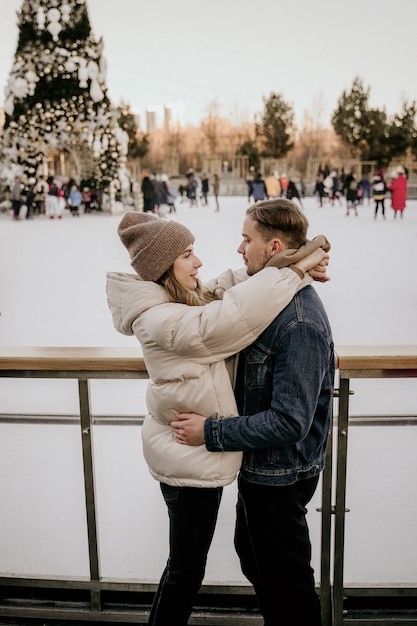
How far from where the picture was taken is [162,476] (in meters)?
1.34

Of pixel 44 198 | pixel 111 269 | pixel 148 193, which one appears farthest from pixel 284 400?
pixel 44 198

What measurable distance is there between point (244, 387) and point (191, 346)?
0.57ft

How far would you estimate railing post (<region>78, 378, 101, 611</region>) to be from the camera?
5.32ft

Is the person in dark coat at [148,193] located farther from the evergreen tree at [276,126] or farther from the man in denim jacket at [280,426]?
the evergreen tree at [276,126]

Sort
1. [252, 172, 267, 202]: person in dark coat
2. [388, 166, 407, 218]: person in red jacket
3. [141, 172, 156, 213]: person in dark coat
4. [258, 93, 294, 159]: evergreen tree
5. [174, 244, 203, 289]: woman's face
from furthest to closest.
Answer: [258, 93, 294, 159]: evergreen tree → [252, 172, 267, 202]: person in dark coat → [141, 172, 156, 213]: person in dark coat → [388, 166, 407, 218]: person in red jacket → [174, 244, 203, 289]: woman's face

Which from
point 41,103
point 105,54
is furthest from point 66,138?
point 105,54

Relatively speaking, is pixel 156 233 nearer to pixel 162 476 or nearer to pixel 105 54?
pixel 162 476

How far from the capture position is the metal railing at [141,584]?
1.52 m

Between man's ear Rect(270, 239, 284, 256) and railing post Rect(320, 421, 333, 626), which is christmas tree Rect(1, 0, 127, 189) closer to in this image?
railing post Rect(320, 421, 333, 626)

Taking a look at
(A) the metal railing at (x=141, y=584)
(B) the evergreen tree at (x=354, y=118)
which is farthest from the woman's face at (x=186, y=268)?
(B) the evergreen tree at (x=354, y=118)

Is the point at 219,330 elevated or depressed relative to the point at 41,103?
depressed

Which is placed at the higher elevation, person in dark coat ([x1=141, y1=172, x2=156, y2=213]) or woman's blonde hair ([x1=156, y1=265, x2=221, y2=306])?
woman's blonde hair ([x1=156, y1=265, x2=221, y2=306])

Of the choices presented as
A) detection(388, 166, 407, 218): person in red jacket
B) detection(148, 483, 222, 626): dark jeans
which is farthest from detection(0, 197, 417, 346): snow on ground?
detection(148, 483, 222, 626): dark jeans

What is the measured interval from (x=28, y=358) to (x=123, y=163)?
18.3 meters
